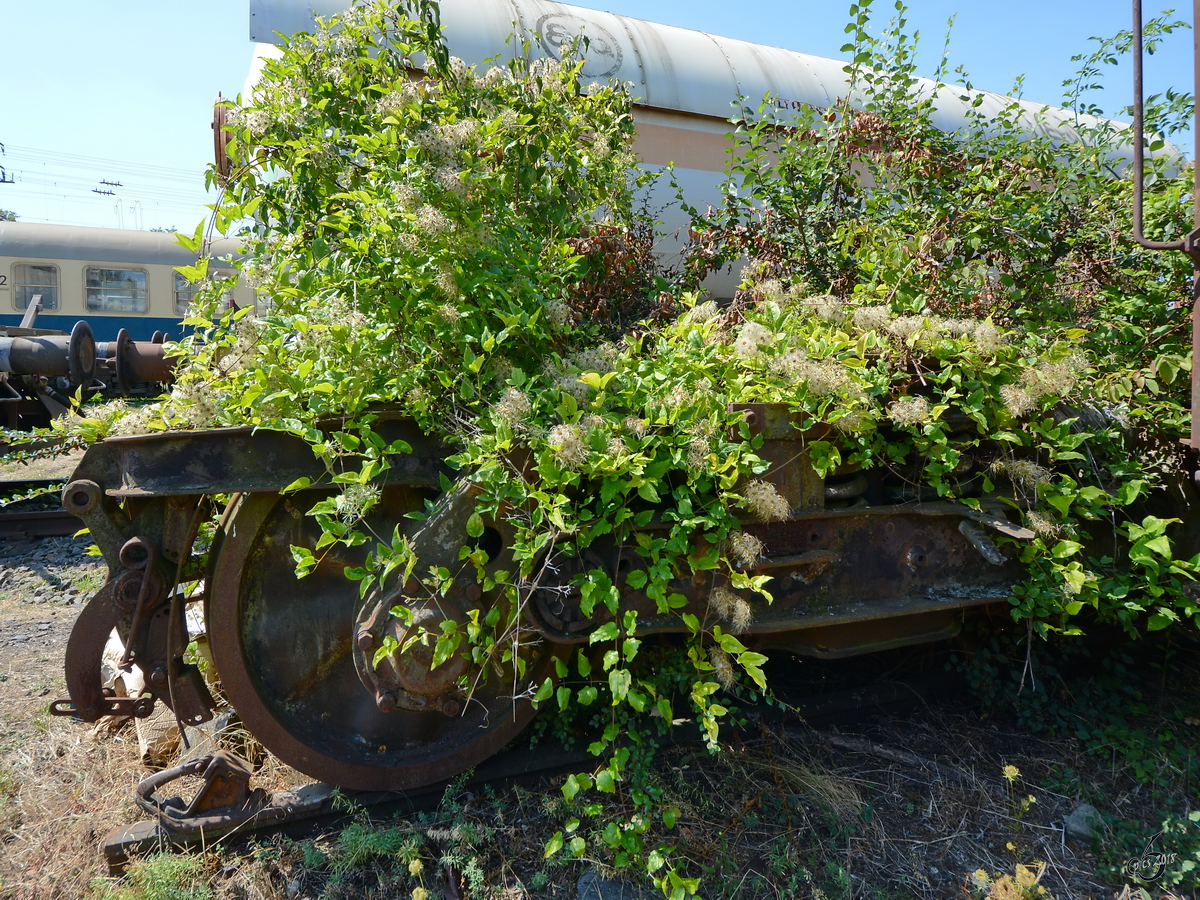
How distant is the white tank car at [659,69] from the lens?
4809mm

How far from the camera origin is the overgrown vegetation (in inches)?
91.9

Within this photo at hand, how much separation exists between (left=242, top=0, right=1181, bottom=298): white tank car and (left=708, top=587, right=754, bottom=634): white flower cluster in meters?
2.78

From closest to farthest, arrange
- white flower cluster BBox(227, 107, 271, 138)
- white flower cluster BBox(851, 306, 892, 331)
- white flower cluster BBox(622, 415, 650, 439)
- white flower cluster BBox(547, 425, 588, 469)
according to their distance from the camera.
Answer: white flower cluster BBox(547, 425, 588, 469) → white flower cluster BBox(622, 415, 650, 439) → white flower cluster BBox(851, 306, 892, 331) → white flower cluster BBox(227, 107, 271, 138)

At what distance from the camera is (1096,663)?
373 cm

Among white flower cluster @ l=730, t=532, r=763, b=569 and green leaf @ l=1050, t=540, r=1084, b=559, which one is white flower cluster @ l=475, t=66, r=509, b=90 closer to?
white flower cluster @ l=730, t=532, r=763, b=569

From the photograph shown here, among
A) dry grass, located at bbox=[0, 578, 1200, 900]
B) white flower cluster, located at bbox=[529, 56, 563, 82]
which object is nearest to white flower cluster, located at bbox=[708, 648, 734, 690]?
dry grass, located at bbox=[0, 578, 1200, 900]

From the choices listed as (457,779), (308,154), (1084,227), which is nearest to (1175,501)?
(1084,227)

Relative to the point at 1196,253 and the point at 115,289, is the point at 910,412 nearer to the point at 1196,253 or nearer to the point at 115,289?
the point at 1196,253

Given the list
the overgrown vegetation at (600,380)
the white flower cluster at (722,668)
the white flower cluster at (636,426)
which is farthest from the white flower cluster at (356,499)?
the white flower cluster at (722,668)

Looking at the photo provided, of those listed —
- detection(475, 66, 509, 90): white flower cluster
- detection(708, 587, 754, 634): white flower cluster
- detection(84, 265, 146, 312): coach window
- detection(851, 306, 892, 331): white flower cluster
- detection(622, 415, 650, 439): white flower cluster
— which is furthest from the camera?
detection(84, 265, 146, 312): coach window

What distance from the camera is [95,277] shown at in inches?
→ 587

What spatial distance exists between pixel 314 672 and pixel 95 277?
Result: 50.7ft

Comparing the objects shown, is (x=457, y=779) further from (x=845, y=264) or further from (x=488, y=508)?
(x=845, y=264)

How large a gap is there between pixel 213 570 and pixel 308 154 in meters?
1.62
